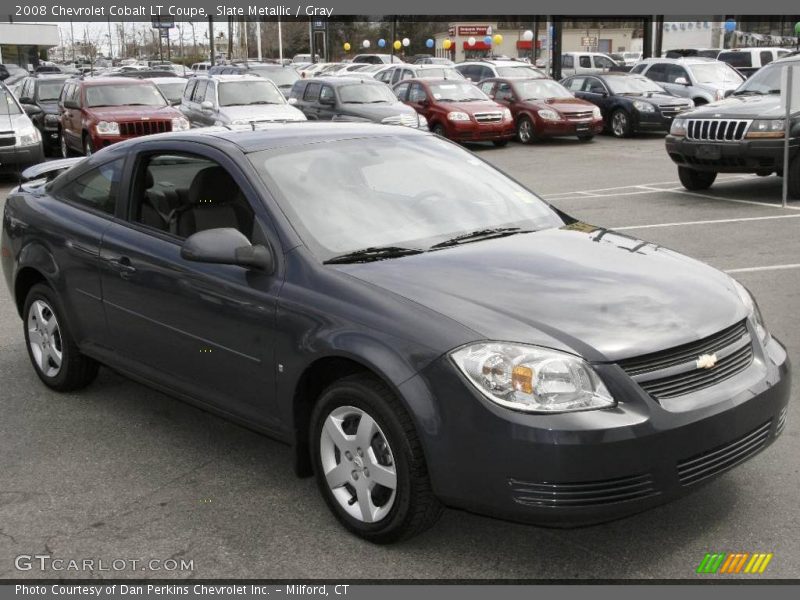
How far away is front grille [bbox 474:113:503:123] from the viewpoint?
22.2 metres

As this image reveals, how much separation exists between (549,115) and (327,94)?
514 cm

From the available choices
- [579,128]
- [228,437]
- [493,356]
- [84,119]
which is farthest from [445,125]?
[493,356]

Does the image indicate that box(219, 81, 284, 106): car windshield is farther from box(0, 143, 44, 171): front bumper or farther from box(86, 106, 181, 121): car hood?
box(0, 143, 44, 171): front bumper

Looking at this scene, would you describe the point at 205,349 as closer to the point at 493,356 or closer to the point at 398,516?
the point at 398,516

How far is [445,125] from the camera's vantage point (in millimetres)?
22172

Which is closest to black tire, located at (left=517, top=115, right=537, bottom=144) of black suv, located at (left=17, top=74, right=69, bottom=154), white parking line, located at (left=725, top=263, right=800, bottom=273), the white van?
black suv, located at (left=17, top=74, right=69, bottom=154)

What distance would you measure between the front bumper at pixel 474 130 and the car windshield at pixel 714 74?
6460 millimetres

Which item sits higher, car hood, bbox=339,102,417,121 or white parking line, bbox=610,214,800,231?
car hood, bbox=339,102,417,121

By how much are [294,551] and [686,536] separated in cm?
152

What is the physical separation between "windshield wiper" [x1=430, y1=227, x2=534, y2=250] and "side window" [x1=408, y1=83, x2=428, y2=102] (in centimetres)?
1878

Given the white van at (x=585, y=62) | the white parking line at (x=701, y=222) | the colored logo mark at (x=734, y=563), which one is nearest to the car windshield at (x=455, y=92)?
the white parking line at (x=701, y=222)

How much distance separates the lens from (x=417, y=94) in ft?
76.8

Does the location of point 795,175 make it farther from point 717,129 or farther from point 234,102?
point 234,102

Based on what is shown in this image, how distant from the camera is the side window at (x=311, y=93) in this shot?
22.3 meters
